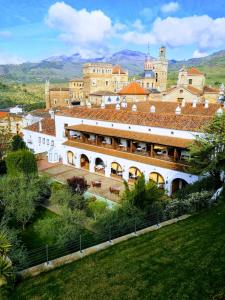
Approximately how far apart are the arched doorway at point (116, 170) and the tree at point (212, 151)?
998 cm

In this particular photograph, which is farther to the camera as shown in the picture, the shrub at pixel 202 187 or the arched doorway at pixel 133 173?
the arched doorway at pixel 133 173

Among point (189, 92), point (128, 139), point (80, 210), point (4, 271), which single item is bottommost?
point (80, 210)

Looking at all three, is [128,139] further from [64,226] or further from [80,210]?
[64,226]

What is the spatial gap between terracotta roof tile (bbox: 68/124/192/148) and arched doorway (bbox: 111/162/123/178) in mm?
3096

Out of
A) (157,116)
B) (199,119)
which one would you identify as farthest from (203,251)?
(157,116)

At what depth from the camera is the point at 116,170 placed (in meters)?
28.7

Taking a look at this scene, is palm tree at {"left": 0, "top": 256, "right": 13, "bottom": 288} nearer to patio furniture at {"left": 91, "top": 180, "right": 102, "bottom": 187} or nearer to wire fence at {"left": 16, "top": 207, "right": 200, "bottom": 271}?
wire fence at {"left": 16, "top": 207, "right": 200, "bottom": 271}

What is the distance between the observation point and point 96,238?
14.1 meters

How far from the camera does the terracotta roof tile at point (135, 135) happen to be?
937 inches

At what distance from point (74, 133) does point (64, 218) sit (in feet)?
61.7

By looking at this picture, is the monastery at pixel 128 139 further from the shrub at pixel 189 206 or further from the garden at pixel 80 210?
the shrub at pixel 189 206

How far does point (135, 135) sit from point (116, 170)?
4408 millimetres

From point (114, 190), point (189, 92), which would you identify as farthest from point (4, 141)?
point (189, 92)

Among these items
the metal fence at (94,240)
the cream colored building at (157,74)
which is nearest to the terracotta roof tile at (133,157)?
the metal fence at (94,240)
